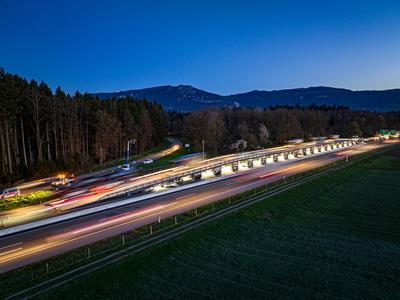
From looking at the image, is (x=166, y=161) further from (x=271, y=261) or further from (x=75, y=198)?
(x=271, y=261)

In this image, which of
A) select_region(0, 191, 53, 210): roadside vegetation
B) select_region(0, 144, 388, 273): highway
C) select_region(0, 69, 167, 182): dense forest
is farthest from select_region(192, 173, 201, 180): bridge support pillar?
select_region(0, 69, 167, 182): dense forest

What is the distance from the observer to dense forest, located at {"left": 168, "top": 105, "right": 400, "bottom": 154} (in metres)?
102

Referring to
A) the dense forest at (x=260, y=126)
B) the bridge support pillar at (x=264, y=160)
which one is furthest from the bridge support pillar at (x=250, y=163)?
the dense forest at (x=260, y=126)

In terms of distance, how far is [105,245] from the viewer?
22812 mm

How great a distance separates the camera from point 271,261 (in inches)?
814

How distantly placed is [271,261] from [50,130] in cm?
5837

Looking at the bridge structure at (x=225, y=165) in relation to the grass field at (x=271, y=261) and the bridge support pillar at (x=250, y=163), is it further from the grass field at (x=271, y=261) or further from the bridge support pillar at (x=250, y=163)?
the grass field at (x=271, y=261)

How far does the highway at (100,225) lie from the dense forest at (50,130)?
2919cm

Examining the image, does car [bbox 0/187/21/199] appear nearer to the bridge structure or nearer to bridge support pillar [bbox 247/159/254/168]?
the bridge structure

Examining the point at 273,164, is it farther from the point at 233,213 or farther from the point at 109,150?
the point at 109,150

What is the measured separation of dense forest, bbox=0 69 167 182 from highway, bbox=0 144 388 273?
29.2 meters

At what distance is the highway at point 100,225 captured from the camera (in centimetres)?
2214

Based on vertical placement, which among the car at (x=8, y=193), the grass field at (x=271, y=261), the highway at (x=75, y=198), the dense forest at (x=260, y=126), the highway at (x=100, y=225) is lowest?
the grass field at (x=271, y=261)

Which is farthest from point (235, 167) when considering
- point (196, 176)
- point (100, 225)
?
point (100, 225)
